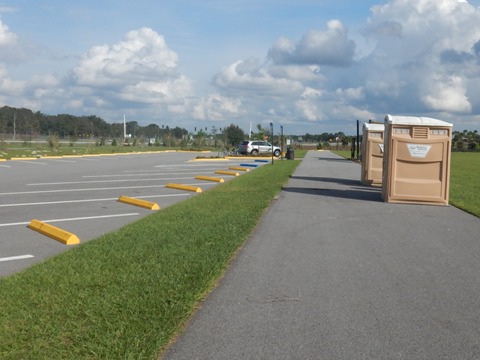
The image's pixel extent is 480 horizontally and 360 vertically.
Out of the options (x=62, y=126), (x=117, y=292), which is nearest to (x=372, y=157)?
(x=117, y=292)

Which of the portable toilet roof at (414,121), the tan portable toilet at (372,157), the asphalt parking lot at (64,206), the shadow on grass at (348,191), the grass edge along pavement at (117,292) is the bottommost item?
the asphalt parking lot at (64,206)

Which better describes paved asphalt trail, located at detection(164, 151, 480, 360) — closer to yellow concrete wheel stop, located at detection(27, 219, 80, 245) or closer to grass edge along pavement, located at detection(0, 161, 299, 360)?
grass edge along pavement, located at detection(0, 161, 299, 360)

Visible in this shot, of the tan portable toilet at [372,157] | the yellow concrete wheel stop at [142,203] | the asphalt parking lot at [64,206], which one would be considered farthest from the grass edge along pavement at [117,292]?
the tan portable toilet at [372,157]

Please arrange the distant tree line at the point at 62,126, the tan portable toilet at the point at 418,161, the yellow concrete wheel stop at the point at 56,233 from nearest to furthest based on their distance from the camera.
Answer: the yellow concrete wheel stop at the point at 56,233 < the tan portable toilet at the point at 418,161 < the distant tree line at the point at 62,126

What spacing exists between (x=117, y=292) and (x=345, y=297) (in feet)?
7.66

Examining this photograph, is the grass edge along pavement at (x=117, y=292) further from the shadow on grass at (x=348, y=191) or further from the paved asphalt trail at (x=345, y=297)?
the shadow on grass at (x=348, y=191)

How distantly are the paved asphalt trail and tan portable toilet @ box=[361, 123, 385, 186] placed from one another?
8.46m

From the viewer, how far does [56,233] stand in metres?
9.09

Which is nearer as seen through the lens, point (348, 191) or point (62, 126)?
point (348, 191)

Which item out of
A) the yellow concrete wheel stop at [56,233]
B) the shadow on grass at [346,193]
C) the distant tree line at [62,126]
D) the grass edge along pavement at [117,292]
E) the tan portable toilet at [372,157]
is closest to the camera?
the grass edge along pavement at [117,292]

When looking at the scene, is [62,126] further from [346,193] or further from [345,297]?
[345,297]

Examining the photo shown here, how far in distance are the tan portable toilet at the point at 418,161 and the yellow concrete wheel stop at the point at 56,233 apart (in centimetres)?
822

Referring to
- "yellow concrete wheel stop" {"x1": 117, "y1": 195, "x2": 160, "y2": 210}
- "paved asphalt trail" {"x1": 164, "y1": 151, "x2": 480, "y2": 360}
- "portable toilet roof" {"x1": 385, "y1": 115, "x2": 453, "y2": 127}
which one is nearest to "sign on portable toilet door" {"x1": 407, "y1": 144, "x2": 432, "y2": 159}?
"portable toilet roof" {"x1": 385, "y1": 115, "x2": 453, "y2": 127}

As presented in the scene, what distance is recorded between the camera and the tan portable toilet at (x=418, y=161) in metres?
13.6
